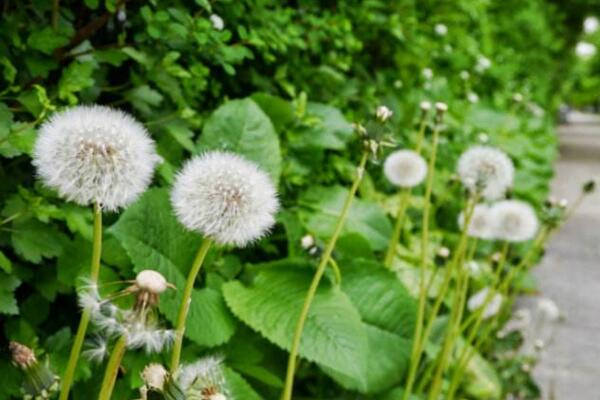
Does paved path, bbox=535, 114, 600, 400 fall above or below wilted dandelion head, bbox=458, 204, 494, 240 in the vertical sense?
below

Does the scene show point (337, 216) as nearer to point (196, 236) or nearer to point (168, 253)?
point (196, 236)

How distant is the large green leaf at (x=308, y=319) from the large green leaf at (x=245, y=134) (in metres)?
0.27

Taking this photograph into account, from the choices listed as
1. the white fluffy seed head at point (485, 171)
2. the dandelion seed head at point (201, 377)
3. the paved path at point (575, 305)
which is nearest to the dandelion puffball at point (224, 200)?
the dandelion seed head at point (201, 377)

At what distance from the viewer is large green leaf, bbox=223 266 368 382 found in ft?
5.22

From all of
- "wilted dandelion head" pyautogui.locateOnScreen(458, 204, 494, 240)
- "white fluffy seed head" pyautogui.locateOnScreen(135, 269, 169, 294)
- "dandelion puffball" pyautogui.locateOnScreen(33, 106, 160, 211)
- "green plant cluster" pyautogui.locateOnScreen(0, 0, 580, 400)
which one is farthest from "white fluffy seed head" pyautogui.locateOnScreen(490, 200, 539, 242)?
"white fluffy seed head" pyautogui.locateOnScreen(135, 269, 169, 294)

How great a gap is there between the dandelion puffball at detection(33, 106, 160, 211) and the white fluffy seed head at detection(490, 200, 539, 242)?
4.71 feet

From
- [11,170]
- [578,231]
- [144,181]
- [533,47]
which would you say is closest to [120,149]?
[144,181]

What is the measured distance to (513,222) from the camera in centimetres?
219

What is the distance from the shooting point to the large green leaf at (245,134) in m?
1.87

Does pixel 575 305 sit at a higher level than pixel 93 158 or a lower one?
lower

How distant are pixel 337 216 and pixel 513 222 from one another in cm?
61

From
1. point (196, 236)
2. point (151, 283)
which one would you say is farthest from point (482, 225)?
point (151, 283)

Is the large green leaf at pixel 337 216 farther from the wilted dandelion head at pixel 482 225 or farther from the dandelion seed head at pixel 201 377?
the dandelion seed head at pixel 201 377

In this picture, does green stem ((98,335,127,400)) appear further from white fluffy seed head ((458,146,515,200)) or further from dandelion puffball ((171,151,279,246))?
white fluffy seed head ((458,146,515,200))
